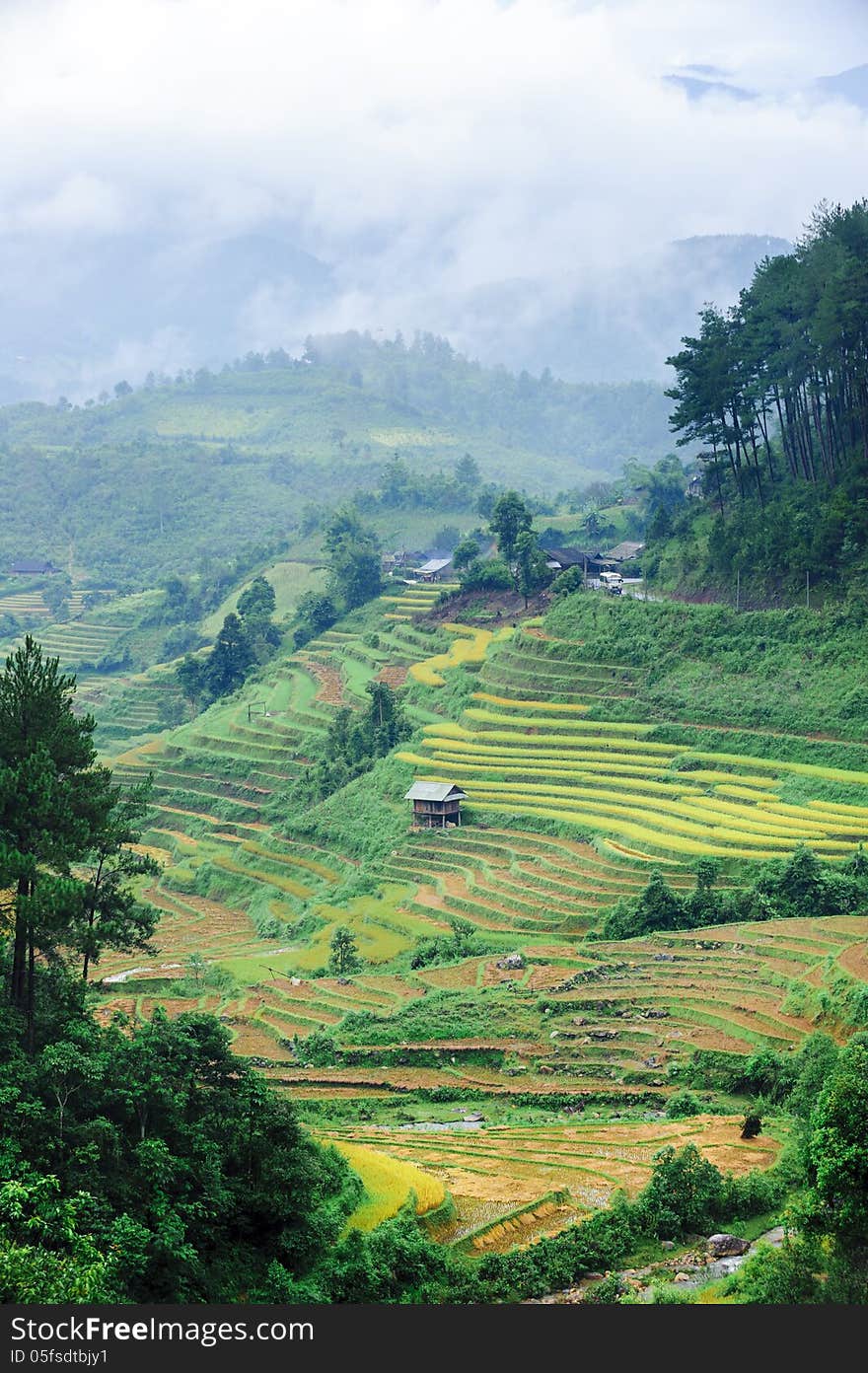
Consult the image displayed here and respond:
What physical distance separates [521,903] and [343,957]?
3807mm

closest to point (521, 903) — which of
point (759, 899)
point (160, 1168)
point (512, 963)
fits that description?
point (512, 963)

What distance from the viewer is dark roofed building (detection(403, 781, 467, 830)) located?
37781 mm

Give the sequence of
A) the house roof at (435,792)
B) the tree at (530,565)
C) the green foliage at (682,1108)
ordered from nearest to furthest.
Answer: the green foliage at (682,1108)
the house roof at (435,792)
the tree at (530,565)

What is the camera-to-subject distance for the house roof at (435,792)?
37719 millimetres

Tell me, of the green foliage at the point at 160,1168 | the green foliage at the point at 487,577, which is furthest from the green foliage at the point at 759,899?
the green foliage at the point at 487,577

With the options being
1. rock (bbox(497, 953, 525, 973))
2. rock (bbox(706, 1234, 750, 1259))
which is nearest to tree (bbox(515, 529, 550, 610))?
rock (bbox(497, 953, 525, 973))

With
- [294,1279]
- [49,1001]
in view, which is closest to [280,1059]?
[49,1001]

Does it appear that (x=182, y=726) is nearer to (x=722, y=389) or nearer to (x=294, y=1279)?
(x=722, y=389)

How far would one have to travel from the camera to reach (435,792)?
37.9m

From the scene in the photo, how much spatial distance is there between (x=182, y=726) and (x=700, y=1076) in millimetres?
36099

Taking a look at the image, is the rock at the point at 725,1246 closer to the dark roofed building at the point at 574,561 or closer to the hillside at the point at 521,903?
the hillside at the point at 521,903

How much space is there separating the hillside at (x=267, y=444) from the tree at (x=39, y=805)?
7277 cm

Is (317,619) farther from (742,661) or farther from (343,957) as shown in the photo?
(343,957)

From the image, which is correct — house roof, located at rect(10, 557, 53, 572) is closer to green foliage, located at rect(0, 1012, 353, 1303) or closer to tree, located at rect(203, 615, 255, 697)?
tree, located at rect(203, 615, 255, 697)
